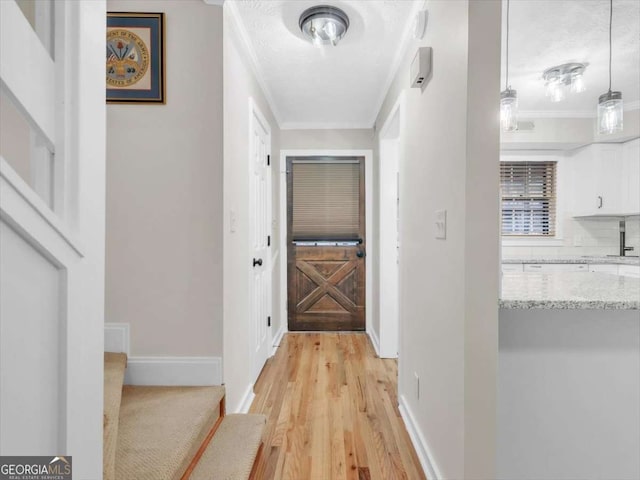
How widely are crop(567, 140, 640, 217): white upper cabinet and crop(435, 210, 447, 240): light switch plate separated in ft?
11.3

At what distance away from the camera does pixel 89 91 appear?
2.31 feet

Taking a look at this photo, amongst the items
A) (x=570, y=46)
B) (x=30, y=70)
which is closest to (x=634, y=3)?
(x=570, y=46)

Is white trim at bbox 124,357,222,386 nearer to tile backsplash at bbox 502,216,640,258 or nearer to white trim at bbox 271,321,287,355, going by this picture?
white trim at bbox 271,321,287,355

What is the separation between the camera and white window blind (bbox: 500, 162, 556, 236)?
408 centimetres

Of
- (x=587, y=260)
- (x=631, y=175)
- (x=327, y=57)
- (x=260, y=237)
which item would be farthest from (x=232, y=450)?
(x=631, y=175)

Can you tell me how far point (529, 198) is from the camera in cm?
409

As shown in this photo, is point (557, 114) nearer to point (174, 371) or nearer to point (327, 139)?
point (327, 139)

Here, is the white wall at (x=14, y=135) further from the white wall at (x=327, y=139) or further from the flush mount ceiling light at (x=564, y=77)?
the flush mount ceiling light at (x=564, y=77)

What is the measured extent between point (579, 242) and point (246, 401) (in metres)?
4.18

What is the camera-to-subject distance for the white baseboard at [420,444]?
153 centimetres

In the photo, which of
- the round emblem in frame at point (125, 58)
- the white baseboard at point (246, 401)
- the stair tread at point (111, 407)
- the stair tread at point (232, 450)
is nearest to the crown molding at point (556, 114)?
the round emblem in frame at point (125, 58)

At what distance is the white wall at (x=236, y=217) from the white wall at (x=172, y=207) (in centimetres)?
7

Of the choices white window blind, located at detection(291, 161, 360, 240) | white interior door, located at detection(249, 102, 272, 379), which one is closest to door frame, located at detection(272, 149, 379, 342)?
white window blind, located at detection(291, 161, 360, 240)

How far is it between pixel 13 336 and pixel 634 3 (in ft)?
10.4
